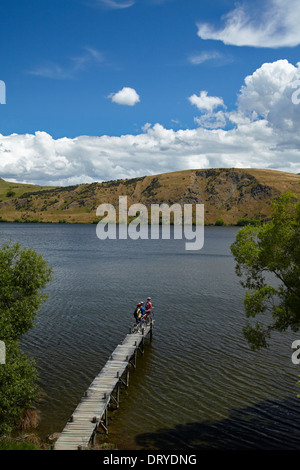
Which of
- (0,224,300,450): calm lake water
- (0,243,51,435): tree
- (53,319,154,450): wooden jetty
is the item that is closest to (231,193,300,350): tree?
(0,224,300,450): calm lake water

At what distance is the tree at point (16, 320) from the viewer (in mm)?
23016

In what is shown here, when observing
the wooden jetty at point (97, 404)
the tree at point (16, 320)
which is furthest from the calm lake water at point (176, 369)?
the tree at point (16, 320)

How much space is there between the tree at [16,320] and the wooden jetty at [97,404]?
11.9ft

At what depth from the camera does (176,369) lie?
A: 33.3m

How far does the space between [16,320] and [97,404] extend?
846cm

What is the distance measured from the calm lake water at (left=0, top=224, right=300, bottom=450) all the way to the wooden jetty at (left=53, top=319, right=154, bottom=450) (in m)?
1.19

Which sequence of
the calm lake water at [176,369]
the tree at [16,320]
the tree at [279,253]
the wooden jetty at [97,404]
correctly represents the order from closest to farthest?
the wooden jetty at [97,404] < the tree at [279,253] < the tree at [16,320] < the calm lake water at [176,369]

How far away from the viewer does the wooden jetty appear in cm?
2080

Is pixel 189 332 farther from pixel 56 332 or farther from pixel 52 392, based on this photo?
pixel 52 392

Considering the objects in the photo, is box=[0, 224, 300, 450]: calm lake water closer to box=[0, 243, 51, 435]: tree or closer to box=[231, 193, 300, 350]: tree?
box=[0, 243, 51, 435]: tree

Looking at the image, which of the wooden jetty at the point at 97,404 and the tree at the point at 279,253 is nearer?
the wooden jetty at the point at 97,404

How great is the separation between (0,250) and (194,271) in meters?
60.1

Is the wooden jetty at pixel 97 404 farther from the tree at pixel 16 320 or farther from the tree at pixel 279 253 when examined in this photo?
the tree at pixel 279 253

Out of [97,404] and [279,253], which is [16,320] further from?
[279,253]
